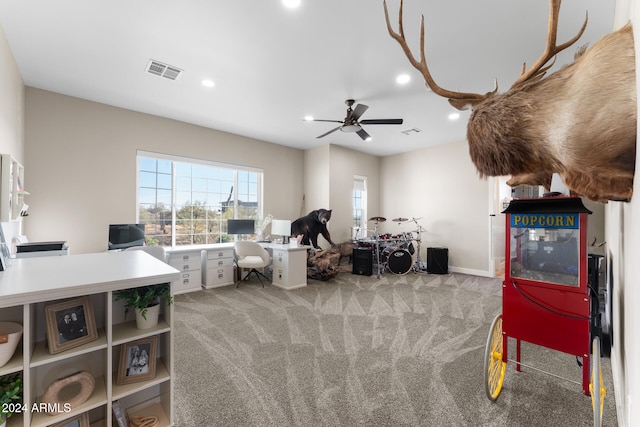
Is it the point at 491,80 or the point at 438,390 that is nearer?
the point at 438,390

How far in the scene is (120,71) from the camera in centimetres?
318

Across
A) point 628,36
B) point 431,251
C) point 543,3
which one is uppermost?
point 543,3

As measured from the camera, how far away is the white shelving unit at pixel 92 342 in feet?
3.63

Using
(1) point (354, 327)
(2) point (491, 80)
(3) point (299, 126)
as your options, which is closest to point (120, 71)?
(3) point (299, 126)

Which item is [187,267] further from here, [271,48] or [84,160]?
[271,48]

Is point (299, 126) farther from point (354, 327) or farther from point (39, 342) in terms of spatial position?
point (39, 342)

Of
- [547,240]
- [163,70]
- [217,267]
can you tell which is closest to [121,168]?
[163,70]

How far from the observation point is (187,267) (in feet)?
14.8

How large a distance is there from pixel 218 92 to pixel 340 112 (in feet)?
6.09

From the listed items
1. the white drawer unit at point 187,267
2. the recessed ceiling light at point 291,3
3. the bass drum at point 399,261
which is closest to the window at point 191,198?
the white drawer unit at point 187,267

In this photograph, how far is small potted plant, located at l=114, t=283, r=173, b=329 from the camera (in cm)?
140

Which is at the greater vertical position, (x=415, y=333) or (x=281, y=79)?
(x=281, y=79)

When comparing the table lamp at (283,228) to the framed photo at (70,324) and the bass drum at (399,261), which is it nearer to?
the bass drum at (399,261)

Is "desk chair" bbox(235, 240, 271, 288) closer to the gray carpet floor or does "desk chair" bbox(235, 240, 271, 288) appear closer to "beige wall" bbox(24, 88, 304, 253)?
the gray carpet floor
